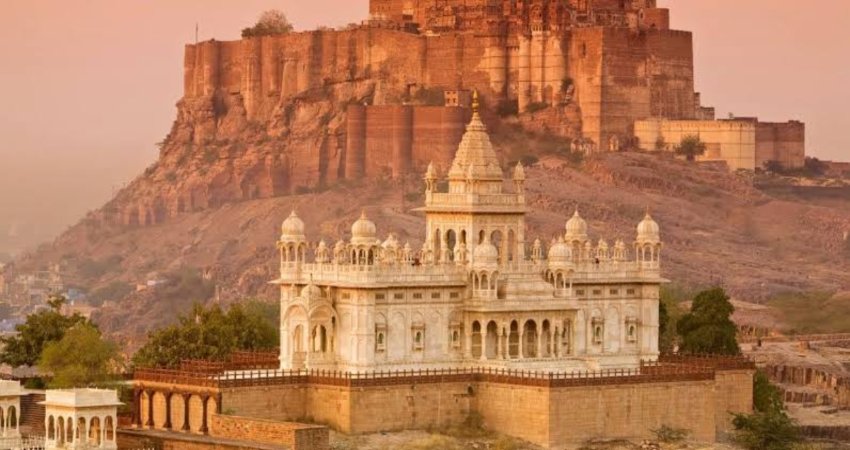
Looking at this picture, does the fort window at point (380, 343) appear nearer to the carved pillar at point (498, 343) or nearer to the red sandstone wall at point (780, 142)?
the carved pillar at point (498, 343)

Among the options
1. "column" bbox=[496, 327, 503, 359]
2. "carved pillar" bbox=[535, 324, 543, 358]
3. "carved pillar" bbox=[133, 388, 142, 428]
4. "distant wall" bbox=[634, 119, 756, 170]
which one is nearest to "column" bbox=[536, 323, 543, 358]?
"carved pillar" bbox=[535, 324, 543, 358]

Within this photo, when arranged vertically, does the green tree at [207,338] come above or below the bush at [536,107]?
below

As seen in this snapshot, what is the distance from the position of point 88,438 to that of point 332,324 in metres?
12.2

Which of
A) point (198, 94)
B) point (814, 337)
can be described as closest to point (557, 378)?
point (814, 337)

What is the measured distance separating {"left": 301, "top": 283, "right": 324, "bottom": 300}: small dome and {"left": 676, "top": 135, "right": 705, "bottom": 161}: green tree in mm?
70758

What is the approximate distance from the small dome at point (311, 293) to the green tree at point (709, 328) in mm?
18390

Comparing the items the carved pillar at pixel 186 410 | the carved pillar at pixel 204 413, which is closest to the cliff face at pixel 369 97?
the carved pillar at pixel 186 410

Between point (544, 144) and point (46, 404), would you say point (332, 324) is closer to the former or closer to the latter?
point (46, 404)

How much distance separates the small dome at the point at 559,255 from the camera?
11194 centimetres

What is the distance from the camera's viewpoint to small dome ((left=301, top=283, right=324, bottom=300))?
108125 millimetres

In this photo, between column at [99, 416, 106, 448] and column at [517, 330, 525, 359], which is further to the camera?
column at [517, 330, 525, 359]

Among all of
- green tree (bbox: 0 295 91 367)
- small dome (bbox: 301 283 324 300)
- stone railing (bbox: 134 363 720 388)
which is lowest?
stone railing (bbox: 134 363 720 388)

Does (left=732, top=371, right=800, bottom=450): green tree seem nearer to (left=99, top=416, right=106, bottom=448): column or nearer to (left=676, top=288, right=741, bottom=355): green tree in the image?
(left=676, top=288, right=741, bottom=355): green tree

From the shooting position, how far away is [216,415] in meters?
105
